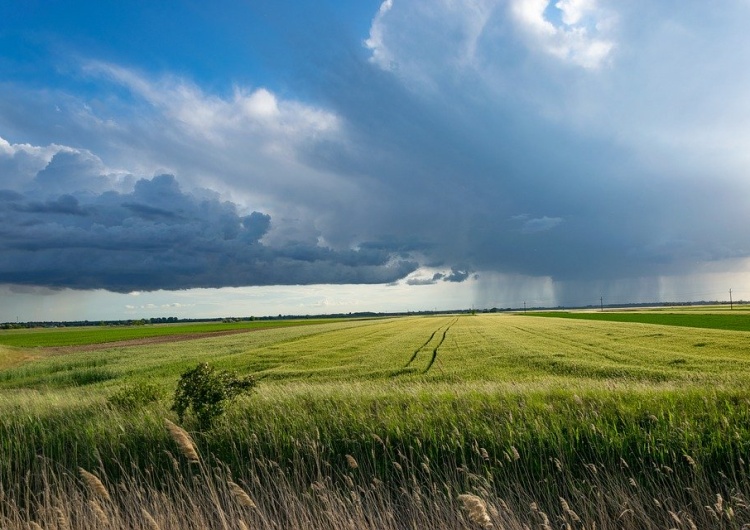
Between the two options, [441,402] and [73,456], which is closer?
[73,456]

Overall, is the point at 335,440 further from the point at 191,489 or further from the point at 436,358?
the point at 436,358

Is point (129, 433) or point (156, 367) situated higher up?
point (129, 433)

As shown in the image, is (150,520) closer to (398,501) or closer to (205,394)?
(398,501)

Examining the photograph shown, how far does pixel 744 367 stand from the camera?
28141mm

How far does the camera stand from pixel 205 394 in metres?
12.2

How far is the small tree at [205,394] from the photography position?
1192cm

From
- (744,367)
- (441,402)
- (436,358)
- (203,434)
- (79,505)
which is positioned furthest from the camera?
(436,358)

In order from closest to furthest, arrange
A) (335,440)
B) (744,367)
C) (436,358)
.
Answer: (335,440) → (744,367) → (436,358)

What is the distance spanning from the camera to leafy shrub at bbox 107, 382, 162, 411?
50.4 feet

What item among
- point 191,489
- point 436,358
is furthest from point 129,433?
point 436,358

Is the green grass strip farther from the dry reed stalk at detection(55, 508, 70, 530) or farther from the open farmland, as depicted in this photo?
the dry reed stalk at detection(55, 508, 70, 530)

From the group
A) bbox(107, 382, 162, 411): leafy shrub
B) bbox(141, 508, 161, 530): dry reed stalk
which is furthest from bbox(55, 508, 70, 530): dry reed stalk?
bbox(107, 382, 162, 411): leafy shrub

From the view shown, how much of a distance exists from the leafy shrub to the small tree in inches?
136

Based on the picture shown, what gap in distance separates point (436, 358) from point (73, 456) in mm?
31331
